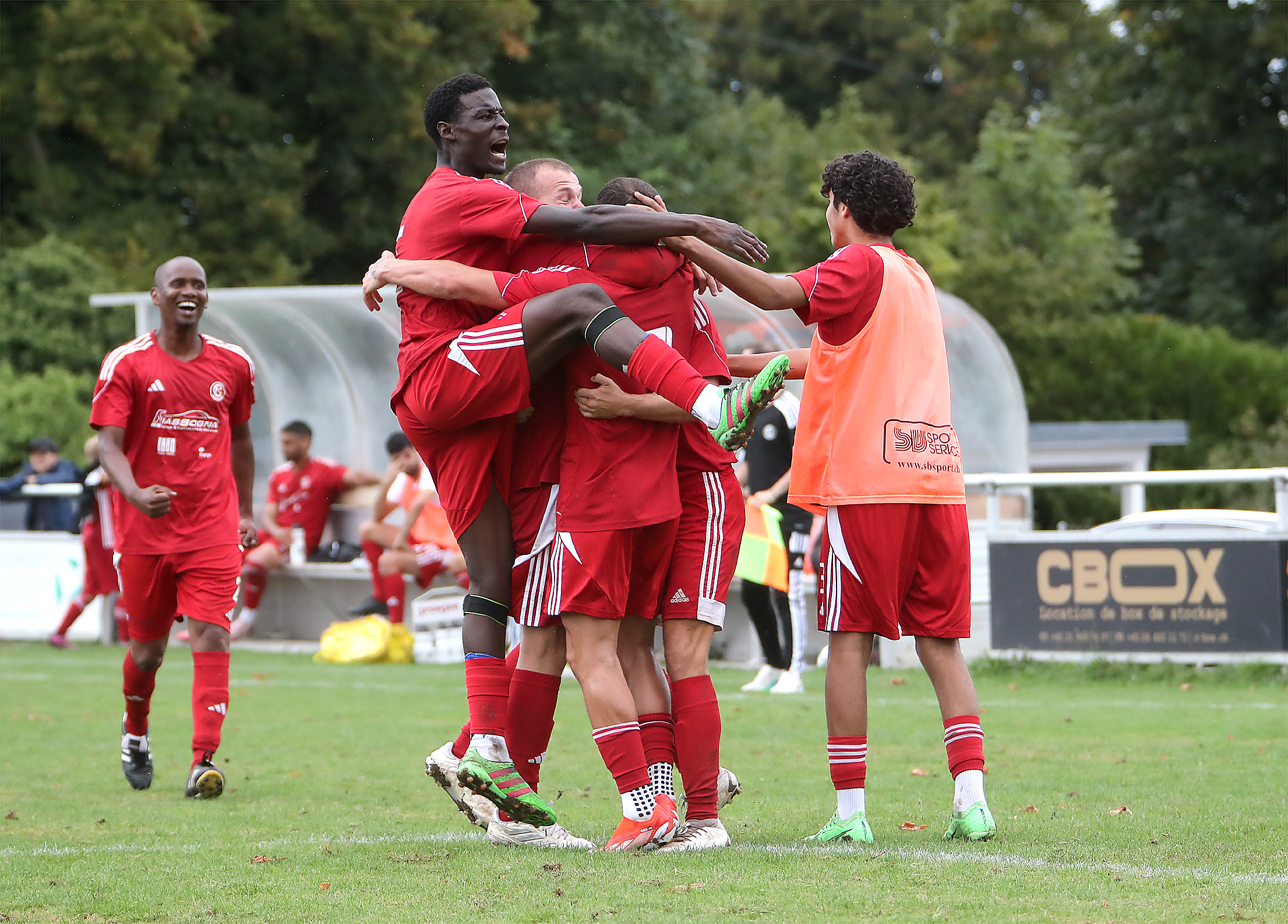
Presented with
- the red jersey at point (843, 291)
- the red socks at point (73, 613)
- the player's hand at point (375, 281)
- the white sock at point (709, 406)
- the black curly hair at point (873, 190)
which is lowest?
the red socks at point (73, 613)

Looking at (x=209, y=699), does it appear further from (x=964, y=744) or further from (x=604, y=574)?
(x=964, y=744)

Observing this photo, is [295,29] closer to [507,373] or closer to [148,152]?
[148,152]

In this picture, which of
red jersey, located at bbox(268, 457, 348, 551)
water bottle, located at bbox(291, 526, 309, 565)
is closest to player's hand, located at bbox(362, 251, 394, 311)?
water bottle, located at bbox(291, 526, 309, 565)

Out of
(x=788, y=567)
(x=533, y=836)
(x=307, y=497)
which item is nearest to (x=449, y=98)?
(x=533, y=836)

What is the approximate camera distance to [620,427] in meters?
5.27

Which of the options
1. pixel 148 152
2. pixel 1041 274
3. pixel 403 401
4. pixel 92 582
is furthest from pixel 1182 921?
pixel 1041 274

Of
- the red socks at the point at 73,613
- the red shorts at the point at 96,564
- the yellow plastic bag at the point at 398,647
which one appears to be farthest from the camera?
the red socks at the point at 73,613

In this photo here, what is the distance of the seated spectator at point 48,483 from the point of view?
19031 mm

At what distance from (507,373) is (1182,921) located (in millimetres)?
2503

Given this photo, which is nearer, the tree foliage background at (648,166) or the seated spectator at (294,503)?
the seated spectator at (294,503)

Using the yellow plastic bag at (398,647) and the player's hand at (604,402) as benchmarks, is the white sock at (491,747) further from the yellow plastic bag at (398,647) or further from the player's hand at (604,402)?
the yellow plastic bag at (398,647)

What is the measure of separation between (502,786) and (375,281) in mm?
1757

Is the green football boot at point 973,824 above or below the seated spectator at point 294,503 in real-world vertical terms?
below

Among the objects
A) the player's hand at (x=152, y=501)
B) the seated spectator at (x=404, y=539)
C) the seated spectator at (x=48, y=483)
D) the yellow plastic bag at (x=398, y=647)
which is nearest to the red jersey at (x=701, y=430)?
the player's hand at (x=152, y=501)
